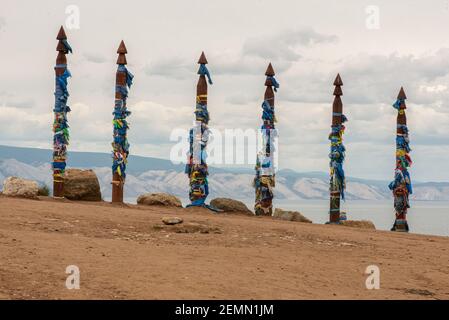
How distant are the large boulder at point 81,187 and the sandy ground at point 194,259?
222 inches

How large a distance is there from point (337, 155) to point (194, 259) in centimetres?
1580

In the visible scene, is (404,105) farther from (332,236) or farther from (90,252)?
(90,252)

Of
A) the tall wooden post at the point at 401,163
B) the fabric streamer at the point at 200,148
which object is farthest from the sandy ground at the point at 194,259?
the tall wooden post at the point at 401,163

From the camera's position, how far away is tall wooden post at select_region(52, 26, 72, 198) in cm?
2547

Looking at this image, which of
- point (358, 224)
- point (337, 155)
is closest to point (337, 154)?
point (337, 155)

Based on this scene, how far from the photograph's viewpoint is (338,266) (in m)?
14.0

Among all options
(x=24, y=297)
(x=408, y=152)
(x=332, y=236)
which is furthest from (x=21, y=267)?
(x=408, y=152)

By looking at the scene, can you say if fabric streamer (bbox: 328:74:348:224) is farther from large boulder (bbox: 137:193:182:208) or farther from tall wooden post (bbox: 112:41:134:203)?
tall wooden post (bbox: 112:41:134:203)

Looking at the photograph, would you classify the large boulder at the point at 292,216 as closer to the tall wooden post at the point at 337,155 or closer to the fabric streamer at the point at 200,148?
the tall wooden post at the point at 337,155

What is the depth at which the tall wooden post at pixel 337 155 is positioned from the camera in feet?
91.2

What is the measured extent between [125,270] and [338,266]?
15.2 feet

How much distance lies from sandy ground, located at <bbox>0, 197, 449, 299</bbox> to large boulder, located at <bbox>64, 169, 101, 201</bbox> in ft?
18.5

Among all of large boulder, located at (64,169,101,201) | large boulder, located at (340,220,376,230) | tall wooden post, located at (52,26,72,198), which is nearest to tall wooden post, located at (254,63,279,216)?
large boulder, located at (340,220,376,230)
